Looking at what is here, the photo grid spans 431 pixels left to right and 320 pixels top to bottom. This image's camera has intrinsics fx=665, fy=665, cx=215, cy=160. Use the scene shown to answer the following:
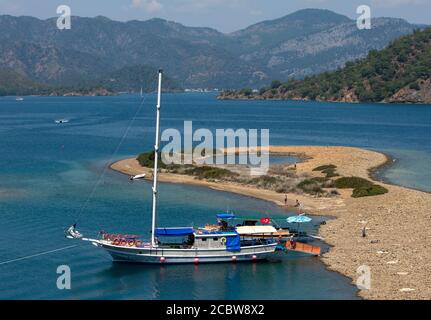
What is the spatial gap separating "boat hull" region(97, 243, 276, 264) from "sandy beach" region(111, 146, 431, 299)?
759cm

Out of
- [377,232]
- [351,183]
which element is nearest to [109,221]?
[377,232]

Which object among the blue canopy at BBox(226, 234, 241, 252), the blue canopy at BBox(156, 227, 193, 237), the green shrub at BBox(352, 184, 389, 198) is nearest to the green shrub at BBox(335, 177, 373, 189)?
the green shrub at BBox(352, 184, 389, 198)

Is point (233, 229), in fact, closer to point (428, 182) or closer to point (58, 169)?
point (428, 182)

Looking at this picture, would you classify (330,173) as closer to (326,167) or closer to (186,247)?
(326,167)

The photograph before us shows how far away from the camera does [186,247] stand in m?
53.6

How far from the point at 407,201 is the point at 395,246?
788 inches

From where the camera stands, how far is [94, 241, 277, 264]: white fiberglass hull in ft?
173

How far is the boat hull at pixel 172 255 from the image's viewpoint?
173ft

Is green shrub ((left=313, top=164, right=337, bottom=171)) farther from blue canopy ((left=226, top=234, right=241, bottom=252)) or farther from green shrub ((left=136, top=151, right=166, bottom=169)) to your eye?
blue canopy ((left=226, top=234, right=241, bottom=252))

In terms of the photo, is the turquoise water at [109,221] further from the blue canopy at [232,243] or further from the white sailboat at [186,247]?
the blue canopy at [232,243]

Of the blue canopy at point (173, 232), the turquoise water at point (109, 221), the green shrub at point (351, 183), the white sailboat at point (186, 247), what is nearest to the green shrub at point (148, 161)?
the turquoise water at point (109, 221)

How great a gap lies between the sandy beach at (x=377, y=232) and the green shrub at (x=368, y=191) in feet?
2.95
